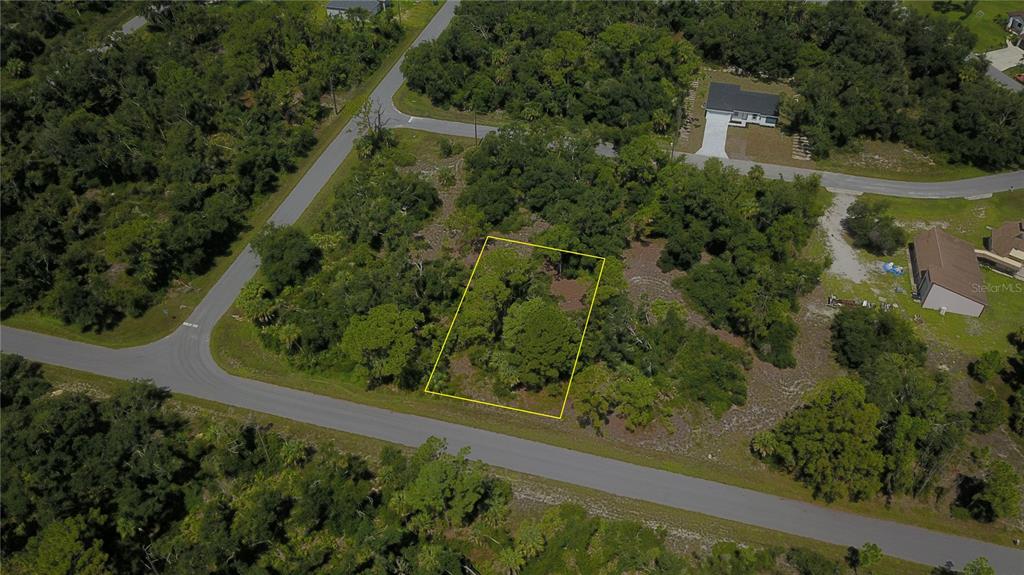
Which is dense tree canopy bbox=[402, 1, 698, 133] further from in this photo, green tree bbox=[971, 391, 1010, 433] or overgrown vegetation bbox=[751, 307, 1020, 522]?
green tree bbox=[971, 391, 1010, 433]

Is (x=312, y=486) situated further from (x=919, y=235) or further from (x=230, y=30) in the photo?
(x=230, y=30)

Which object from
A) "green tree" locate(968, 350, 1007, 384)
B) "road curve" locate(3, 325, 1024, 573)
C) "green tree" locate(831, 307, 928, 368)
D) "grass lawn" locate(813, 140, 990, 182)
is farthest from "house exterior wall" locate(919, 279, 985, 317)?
"road curve" locate(3, 325, 1024, 573)

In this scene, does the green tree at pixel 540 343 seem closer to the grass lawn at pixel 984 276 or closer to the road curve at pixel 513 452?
the road curve at pixel 513 452

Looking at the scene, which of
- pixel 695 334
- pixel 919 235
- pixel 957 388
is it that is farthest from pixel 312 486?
pixel 919 235

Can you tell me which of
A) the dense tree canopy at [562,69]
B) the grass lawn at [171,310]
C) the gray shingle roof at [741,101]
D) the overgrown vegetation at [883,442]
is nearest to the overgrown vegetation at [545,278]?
the overgrown vegetation at [883,442]

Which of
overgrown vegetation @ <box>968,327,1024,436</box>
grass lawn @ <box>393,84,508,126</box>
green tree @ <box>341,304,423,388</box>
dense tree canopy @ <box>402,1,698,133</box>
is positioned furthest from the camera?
grass lawn @ <box>393,84,508,126</box>

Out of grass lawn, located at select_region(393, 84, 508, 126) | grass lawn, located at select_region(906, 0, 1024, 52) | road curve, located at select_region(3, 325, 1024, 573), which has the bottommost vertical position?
road curve, located at select_region(3, 325, 1024, 573)

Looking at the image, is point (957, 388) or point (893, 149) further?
point (893, 149)
